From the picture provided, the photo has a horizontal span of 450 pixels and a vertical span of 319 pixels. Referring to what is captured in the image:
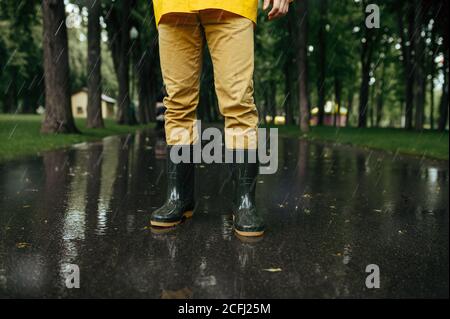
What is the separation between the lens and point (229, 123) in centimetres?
324

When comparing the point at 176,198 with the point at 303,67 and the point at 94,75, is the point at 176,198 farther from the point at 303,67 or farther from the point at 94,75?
the point at 303,67

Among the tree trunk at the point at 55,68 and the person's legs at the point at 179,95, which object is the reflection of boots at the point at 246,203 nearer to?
the person's legs at the point at 179,95

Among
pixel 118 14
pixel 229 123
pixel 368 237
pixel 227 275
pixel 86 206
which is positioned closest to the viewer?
pixel 227 275

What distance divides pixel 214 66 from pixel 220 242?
1243 millimetres

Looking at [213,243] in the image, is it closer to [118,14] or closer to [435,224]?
[435,224]

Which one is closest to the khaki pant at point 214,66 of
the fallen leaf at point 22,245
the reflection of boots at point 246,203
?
the reflection of boots at point 246,203

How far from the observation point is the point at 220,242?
2.80 m

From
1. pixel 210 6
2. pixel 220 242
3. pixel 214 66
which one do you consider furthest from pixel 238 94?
pixel 220 242

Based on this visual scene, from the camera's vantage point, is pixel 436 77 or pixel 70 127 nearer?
pixel 70 127

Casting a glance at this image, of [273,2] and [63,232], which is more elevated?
[273,2]

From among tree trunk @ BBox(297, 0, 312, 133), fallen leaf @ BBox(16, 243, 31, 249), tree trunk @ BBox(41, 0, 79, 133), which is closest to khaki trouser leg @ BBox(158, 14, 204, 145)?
fallen leaf @ BBox(16, 243, 31, 249)

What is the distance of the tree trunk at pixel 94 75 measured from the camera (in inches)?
727

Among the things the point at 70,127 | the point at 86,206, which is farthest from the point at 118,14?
the point at 86,206

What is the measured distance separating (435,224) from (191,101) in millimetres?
2033
